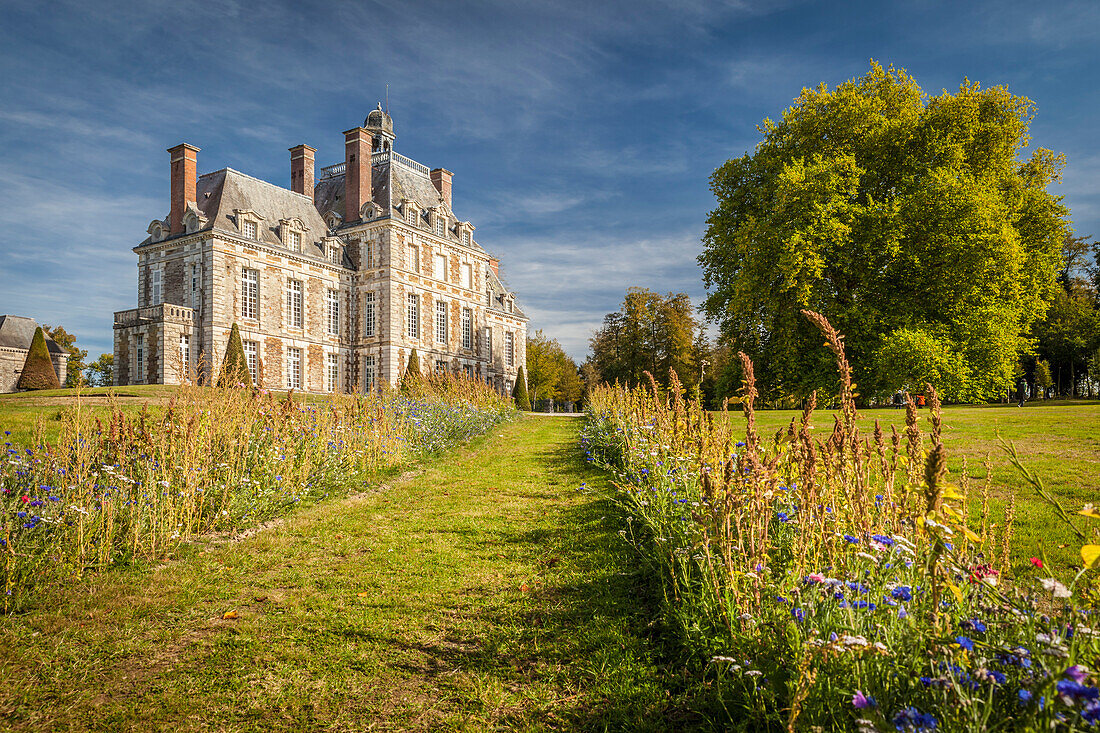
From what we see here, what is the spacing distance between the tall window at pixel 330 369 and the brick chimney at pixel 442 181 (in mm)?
12408

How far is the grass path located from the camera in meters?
2.48

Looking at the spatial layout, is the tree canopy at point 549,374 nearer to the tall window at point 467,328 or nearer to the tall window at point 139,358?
the tall window at point 467,328

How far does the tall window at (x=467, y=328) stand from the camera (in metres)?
36.8

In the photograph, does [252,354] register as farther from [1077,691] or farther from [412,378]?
[1077,691]

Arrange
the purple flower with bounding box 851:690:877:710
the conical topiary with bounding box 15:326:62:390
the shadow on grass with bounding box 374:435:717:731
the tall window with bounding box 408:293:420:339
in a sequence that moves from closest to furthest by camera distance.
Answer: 1. the purple flower with bounding box 851:690:877:710
2. the shadow on grass with bounding box 374:435:717:731
3. the conical topiary with bounding box 15:326:62:390
4. the tall window with bounding box 408:293:420:339

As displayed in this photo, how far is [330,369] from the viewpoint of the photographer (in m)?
31.9

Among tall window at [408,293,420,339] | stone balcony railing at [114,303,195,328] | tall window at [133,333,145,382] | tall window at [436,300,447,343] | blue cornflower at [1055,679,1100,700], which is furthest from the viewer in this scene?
tall window at [436,300,447,343]

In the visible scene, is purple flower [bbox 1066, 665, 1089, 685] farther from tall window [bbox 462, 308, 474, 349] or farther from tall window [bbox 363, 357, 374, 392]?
tall window [bbox 462, 308, 474, 349]

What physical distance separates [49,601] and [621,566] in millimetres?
3597

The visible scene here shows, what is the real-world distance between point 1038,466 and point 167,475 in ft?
28.6

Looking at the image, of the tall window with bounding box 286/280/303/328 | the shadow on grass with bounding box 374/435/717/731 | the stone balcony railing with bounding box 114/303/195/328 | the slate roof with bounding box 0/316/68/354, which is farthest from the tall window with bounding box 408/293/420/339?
the shadow on grass with bounding box 374/435/717/731

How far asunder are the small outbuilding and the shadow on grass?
158 feet

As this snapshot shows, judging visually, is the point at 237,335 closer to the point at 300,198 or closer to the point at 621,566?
the point at 300,198

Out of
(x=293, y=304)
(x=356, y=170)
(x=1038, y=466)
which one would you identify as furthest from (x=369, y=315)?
(x=1038, y=466)
